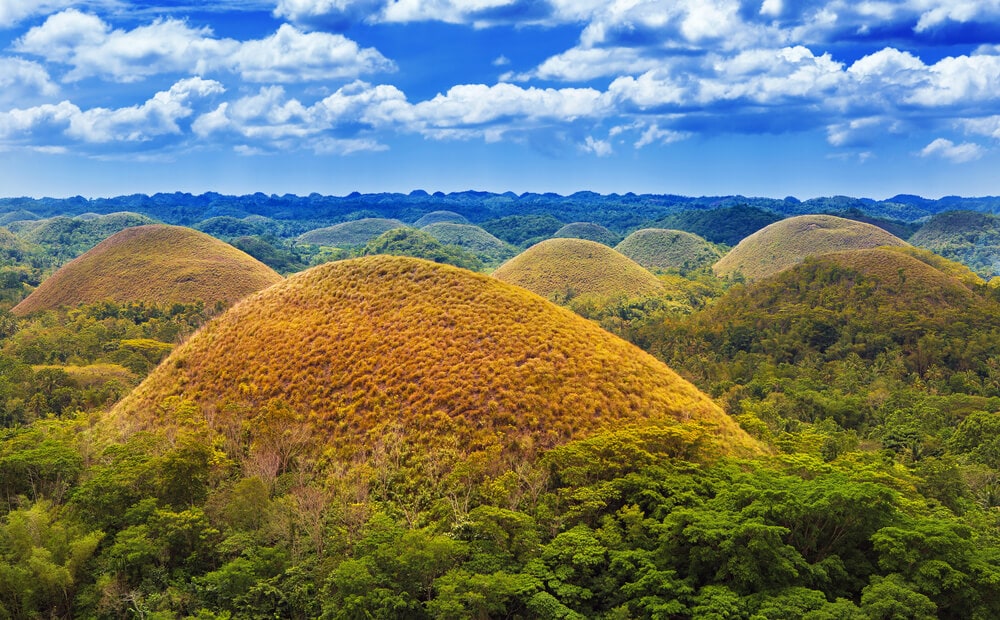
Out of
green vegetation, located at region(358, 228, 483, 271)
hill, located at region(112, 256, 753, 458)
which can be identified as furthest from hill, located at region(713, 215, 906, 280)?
hill, located at region(112, 256, 753, 458)

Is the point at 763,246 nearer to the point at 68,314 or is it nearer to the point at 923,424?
the point at 923,424

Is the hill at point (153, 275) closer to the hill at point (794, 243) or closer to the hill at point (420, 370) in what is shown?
the hill at point (420, 370)

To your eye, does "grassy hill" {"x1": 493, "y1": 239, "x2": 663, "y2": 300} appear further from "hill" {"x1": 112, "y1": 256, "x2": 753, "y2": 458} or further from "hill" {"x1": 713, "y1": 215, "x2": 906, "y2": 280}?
"hill" {"x1": 112, "y1": 256, "x2": 753, "y2": 458}

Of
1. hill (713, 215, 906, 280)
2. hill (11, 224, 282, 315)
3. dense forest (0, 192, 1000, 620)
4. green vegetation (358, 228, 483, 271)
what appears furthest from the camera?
green vegetation (358, 228, 483, 271)

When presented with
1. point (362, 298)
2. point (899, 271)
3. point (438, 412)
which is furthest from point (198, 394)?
point (899, 271)

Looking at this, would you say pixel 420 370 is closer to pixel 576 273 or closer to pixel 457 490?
pixel 457 490

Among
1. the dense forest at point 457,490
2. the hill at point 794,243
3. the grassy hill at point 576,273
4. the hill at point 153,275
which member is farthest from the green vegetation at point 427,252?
the dense forest at point 457,490

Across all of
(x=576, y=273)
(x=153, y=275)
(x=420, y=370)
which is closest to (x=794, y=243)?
(x=576, y=273)
